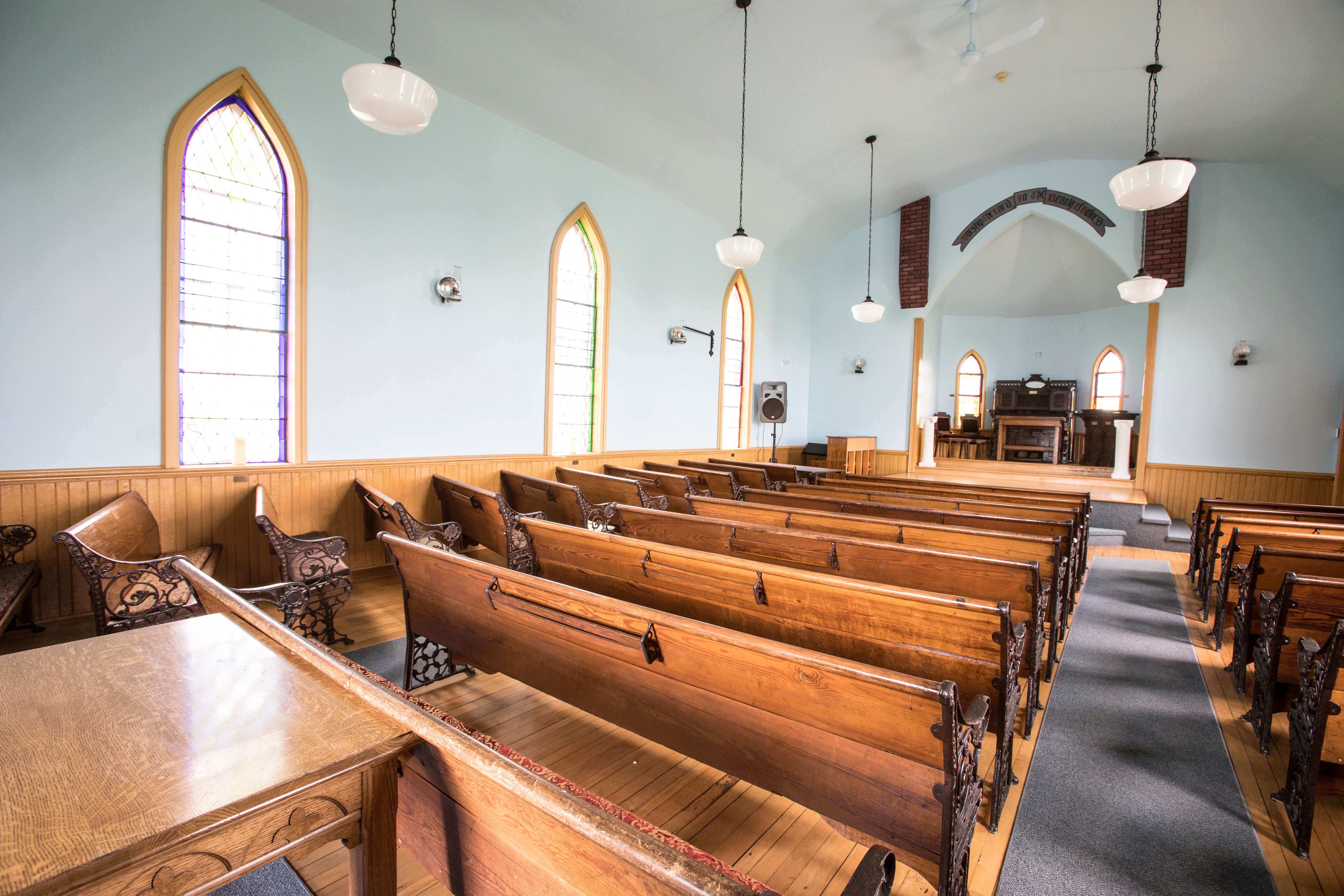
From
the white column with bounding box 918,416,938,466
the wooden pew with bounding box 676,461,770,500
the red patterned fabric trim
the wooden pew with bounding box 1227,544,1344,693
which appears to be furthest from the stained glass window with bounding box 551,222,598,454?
the white column with bounding box 918,416,938,466

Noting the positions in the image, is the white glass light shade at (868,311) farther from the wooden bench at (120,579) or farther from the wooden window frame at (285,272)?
the wooden bench at (120,579)

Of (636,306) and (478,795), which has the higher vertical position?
(636,306)

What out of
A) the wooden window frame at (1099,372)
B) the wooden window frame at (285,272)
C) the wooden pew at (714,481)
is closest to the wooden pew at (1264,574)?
the wooden pew at (714,481)

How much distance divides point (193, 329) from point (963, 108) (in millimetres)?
7857

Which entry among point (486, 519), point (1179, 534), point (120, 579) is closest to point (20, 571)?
point (120, 579)

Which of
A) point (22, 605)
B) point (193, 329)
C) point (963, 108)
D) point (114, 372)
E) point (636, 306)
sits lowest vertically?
point (22, 605)

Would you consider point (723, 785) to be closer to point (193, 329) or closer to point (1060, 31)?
point (193, 329)

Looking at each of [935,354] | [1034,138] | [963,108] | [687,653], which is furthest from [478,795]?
[935,354]

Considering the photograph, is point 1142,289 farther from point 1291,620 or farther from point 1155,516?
point 1291,620

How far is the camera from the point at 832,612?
200 cm

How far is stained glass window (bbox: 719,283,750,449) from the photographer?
8617mm

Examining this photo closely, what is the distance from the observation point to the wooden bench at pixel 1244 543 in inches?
131

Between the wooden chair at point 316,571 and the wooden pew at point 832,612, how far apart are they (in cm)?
121

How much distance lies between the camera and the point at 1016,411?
11.6 m
